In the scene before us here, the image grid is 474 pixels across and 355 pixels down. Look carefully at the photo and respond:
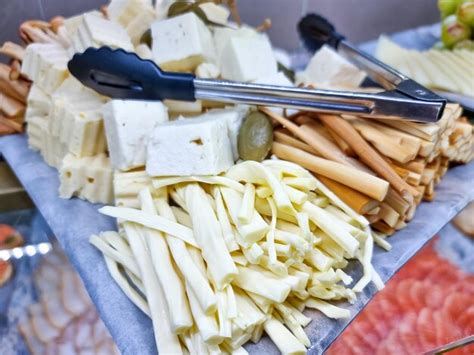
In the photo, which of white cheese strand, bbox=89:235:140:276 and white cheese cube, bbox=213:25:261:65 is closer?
white cheese strand, bbox=89:235:140:276

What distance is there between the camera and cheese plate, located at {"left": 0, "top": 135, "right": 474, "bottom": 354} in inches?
33.5

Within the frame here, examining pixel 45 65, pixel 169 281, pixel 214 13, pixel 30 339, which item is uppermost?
pixel 214 13

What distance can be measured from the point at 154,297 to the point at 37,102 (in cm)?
82

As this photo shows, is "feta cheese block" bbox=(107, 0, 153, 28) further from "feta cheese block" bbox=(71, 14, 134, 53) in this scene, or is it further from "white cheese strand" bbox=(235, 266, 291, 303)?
"white cheese strand" bbox=(235, 266, 291, 303)

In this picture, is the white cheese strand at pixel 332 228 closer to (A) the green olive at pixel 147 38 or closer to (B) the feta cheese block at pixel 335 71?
(B) the feta cheese block at pixel 335 71

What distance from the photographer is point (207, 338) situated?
0.73 metres

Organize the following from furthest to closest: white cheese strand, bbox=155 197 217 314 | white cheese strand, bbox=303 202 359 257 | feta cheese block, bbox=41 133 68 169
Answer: feta cheese block, bbox=41 133 68 169 → white cheese strand, bbox=303 202 359 257 → white cheese strand, bbox=155 197 217 314

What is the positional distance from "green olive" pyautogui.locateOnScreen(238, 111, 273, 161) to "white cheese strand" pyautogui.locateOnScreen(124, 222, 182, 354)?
0.35 metres

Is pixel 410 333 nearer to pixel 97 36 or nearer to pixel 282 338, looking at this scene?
pixel 282 338

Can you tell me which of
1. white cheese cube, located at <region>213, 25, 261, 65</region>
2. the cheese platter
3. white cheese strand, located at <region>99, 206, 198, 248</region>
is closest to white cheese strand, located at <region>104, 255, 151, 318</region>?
the cheese platter

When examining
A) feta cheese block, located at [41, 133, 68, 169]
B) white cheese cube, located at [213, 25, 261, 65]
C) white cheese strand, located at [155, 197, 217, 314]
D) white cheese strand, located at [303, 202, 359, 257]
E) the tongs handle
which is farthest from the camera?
white cheese cube, located at [213, 25, 261, 65]

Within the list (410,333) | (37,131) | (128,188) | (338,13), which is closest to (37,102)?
(37,131)

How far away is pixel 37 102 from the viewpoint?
1.33m

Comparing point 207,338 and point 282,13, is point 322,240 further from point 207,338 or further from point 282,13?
point 282,13
